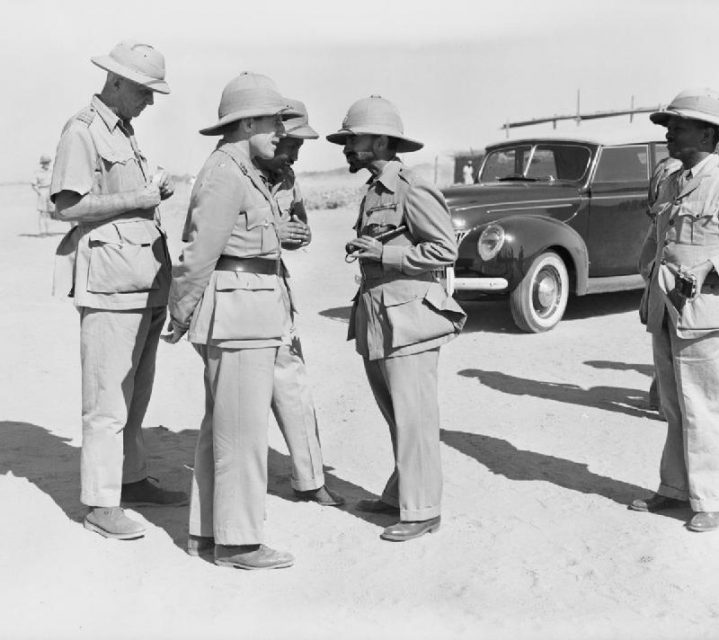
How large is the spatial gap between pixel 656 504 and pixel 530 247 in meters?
4.98

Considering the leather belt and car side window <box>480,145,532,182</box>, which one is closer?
the leather belt

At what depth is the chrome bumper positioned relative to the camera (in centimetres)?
994

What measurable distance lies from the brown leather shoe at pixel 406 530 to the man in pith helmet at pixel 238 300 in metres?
0.55

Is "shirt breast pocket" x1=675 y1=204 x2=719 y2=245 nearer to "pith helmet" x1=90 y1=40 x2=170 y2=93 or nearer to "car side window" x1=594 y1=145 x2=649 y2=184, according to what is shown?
"pith helmet" x1=90 y1=40 x2=170 y2=93

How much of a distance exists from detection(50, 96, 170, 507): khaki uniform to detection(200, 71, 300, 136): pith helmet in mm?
705

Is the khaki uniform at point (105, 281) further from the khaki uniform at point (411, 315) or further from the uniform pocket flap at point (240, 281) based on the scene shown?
the khaki uniform at point (411, 315)

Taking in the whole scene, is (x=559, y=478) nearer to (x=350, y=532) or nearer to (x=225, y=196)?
(x=350, y=532)

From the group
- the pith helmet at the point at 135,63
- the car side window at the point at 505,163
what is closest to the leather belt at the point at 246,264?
the pith helmet at the point at 135,63

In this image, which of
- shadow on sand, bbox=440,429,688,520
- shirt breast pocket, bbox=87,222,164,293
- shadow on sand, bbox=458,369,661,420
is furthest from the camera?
shadow on sand, bbox=458,369,661,420

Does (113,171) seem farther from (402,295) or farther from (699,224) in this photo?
(699,224)

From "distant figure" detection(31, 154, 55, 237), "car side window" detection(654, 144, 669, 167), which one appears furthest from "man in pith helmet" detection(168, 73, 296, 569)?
"distant figure" detection(31, 154, 55, 237)

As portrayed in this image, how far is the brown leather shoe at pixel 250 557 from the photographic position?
470cm

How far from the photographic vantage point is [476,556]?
4836 millimetres

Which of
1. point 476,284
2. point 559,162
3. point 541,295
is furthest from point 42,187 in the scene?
point 541,295
